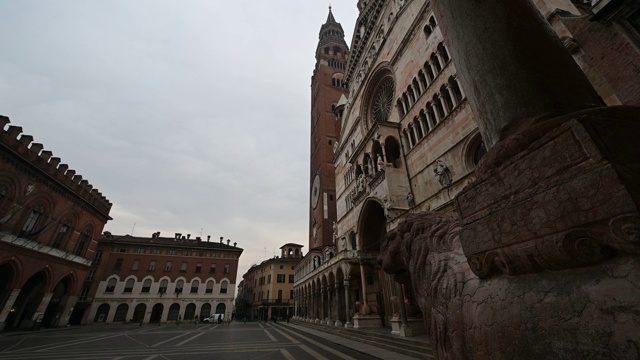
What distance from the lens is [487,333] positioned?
4.84 feet

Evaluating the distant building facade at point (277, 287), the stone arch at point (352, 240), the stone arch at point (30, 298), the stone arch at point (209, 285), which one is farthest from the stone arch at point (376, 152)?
the stone arch at point (209, 285)

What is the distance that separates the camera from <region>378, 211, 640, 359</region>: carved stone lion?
0.93m

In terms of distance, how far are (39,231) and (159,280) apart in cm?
2436

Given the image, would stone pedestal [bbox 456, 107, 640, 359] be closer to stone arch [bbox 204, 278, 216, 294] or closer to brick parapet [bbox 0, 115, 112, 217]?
brick parapet [bbox 0, 115, 112, 217]

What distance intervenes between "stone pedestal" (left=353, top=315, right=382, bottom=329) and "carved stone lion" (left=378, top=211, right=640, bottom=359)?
51.9ft

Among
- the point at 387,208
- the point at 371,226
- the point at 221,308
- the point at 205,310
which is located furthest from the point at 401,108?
the point at 205,310

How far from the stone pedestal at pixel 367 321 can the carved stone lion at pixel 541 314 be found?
623 inches

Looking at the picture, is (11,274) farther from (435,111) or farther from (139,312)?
(435,111)

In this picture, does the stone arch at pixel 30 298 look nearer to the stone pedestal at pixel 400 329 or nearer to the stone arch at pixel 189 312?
Result: the stone arch at pixel 189 312

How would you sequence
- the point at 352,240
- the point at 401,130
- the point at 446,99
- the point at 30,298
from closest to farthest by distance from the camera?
the point at 446,99
the point at 401,130
the point at 352,240
the point at 30,298

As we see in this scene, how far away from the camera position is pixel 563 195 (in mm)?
1121

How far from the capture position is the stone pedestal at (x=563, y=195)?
3.18ft

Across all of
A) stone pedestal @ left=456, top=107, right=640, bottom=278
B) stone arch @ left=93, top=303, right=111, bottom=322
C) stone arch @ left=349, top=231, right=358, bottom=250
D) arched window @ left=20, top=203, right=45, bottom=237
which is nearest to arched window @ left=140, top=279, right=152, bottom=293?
stone arch @ left=93, top=303, right=111, bottom=322

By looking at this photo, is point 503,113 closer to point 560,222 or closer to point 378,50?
point 560,222
